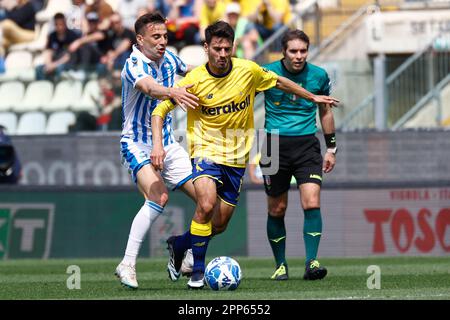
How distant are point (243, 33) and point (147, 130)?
934 centimetres

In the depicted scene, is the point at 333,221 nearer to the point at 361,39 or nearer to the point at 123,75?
the point at 361,39

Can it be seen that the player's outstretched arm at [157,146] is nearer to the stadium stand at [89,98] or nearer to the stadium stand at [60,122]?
the stadium stand at [89,98]

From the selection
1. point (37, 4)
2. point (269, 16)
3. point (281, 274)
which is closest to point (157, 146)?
point (281, 274)

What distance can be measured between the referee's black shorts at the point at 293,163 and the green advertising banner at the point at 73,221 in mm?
5451

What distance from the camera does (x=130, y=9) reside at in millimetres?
22578

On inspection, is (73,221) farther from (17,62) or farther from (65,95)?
(17,62)

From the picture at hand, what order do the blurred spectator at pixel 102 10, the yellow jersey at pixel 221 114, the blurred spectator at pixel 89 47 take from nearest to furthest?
the yellow jersey at pixel 221 114
the blurred spectator at pixel 89 47
the blurred spectator at pixel 102 10

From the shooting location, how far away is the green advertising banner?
17.5m

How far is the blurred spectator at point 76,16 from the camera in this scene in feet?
73.3

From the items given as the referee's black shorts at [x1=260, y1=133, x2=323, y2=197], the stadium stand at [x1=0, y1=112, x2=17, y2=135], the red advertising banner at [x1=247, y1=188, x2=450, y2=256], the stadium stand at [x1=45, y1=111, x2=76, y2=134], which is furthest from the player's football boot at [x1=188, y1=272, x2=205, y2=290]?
the stadium stand at [x1=0, y1=112, x2=17, y2=135]

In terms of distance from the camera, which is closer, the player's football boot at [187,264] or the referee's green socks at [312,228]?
→ the player's football boot at [187,264]

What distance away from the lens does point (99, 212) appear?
695 inches

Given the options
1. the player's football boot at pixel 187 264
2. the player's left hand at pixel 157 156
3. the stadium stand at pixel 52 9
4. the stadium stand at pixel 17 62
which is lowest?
the player's football boot at pixel 187 264

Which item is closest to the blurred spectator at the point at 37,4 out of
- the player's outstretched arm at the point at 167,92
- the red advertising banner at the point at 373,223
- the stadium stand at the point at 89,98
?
the stadium stand at the point at 89,98
